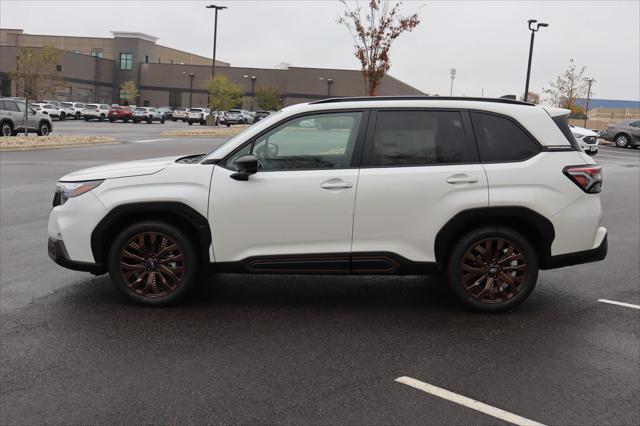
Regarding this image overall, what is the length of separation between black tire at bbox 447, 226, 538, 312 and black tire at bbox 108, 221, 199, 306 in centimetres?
227

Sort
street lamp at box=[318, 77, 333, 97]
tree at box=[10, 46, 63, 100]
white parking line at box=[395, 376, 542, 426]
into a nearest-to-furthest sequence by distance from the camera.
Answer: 1. white parking line at box=[395, 376, 542, 426]
2. tree at box=[10, 46, 63, 100]
3. street lamp at box=[318, 77, 333, 97]

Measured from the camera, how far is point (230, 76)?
296ft

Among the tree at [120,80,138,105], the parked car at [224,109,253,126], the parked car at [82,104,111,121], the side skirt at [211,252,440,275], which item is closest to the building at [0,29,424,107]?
the tree at [120,80,138,105]

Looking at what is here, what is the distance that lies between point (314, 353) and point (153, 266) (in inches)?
68.8

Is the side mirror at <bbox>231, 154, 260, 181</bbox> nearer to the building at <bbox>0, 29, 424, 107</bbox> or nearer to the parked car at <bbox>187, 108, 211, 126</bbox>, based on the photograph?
the parked car at <bbox>187, 108, 211, 126</bbox>

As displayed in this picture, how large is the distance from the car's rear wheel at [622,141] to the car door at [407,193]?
127 ft

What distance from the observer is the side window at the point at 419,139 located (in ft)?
18.1

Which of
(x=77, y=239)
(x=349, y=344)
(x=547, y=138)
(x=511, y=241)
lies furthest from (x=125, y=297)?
(x=547, y=138)

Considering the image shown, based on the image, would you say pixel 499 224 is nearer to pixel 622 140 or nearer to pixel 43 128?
pixel 43 128

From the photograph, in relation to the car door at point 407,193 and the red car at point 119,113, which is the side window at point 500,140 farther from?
the red car at point 119,113

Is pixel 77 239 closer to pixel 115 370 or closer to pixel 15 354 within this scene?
pixel 15 354

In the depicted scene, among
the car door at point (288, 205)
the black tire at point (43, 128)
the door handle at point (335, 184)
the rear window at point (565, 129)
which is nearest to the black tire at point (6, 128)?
the black tire at point (43, 128)

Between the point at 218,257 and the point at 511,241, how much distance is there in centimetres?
253

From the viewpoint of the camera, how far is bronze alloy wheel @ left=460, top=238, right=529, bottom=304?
5.54m
